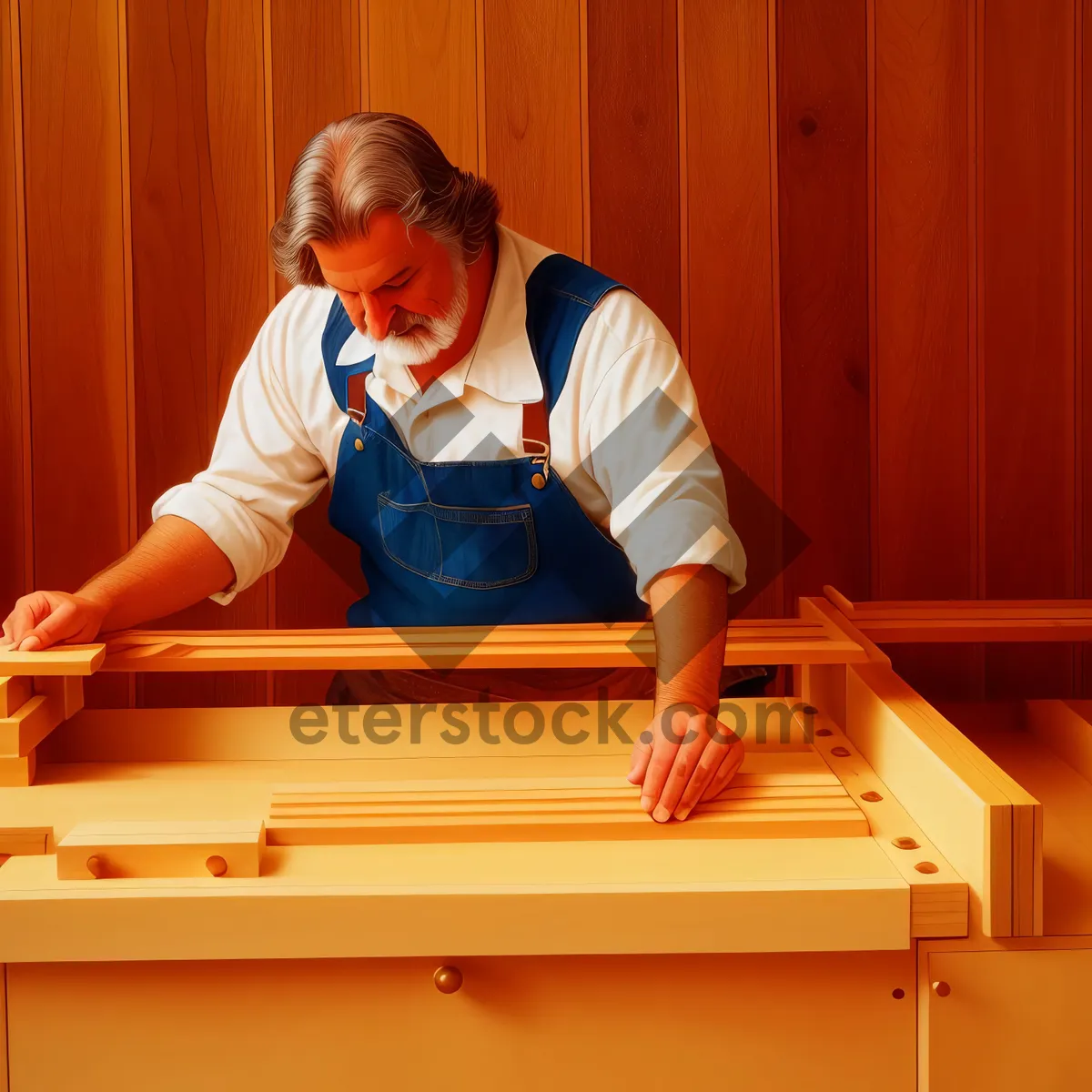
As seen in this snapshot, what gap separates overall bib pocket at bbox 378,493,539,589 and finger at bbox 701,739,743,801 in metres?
0.59

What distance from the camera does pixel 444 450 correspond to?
4.62ft

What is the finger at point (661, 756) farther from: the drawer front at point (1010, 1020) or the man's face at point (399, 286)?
the man's face at point (399, 286)

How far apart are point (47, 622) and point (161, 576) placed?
195 millimetres

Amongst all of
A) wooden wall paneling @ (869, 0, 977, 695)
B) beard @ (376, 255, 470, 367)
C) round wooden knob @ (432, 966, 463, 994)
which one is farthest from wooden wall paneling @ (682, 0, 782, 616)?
round wooden knob @ (432, 966, 463, 994)

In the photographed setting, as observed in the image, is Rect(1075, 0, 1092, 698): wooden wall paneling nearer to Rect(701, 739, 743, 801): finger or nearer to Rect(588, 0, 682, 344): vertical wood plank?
Rect(588, 0, 682, 344): vertical wood plank

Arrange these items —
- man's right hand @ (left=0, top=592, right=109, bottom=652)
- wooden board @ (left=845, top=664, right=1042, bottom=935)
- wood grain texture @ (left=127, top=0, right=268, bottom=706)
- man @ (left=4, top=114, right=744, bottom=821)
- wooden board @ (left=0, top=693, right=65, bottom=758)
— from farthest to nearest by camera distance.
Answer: wood grain texture @ (left=127, top=0, right=268, bottom=706), man @ (left=4, top=114, right=744, bottom=821), man's right hand @ (left=0, top=592, right=109, bottom=652), wooden board @ (left=0, top=693, right=65, bottom=758), wooden board @ (left=845, top=664, right=1042, bottom=935)

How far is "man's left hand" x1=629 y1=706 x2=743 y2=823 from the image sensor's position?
0.84 m

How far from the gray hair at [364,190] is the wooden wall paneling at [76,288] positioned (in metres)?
0.68

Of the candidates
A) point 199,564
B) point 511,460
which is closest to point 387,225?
point 511,460

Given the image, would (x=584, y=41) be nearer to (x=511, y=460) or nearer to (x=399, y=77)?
(x=399, y=77)

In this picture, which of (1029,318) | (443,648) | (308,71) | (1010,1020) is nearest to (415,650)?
(443,648)

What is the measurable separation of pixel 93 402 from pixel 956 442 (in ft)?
4.95

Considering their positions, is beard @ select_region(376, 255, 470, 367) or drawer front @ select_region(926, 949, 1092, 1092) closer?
drawer front @ select_region(926, 949, 1092, 1092)

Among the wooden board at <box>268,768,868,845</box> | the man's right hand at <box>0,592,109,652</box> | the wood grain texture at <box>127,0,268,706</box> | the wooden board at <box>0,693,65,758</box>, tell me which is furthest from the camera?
the wood grain texture at <box>127,0,268,706</box>
